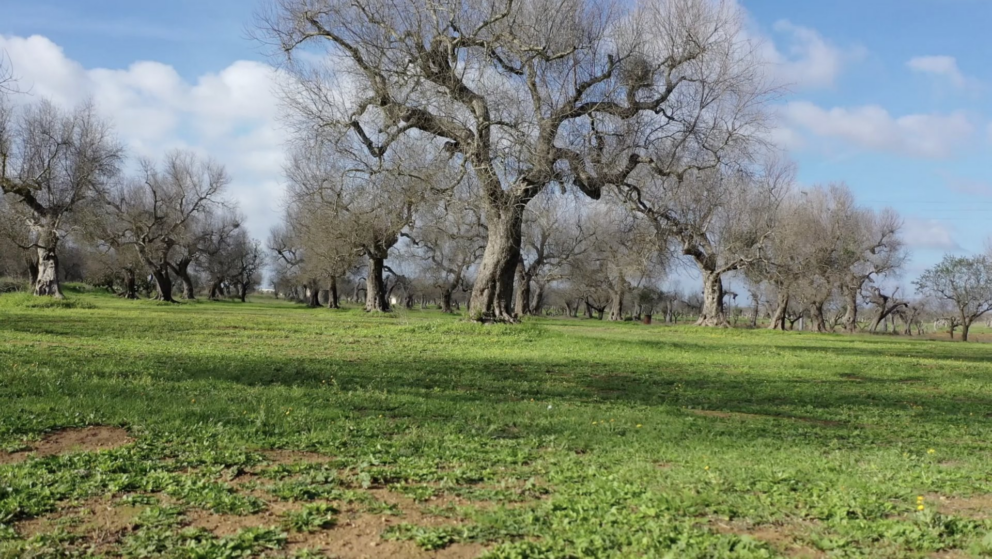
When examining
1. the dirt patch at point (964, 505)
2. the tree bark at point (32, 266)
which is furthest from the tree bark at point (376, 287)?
the dirt patch at point (964, 505)

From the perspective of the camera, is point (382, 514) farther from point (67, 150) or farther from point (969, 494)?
point (67, 150)

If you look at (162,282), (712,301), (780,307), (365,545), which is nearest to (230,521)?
(365,545)

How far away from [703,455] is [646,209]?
21.6 meters

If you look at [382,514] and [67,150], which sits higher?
[67,150]

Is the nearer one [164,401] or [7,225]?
[164,401]

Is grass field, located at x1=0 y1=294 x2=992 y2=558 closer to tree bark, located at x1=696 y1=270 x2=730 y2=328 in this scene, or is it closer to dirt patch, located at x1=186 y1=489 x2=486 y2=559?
dirt patch, located at x1=186 y1=489 x2=486 y2=559

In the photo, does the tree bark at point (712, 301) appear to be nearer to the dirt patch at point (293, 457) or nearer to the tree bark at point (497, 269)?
the tree bark at point (497, 269)

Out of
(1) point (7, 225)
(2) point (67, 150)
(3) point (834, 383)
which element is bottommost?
(3) point (834, 383)

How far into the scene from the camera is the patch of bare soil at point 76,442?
18.2 ft

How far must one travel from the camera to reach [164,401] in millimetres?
7715

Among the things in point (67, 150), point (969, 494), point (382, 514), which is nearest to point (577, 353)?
point (969, 494)

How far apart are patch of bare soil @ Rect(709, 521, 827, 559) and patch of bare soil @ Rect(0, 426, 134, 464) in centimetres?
508

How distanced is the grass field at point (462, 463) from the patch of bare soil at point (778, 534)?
0.07 ft

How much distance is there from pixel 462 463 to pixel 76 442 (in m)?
3.51
